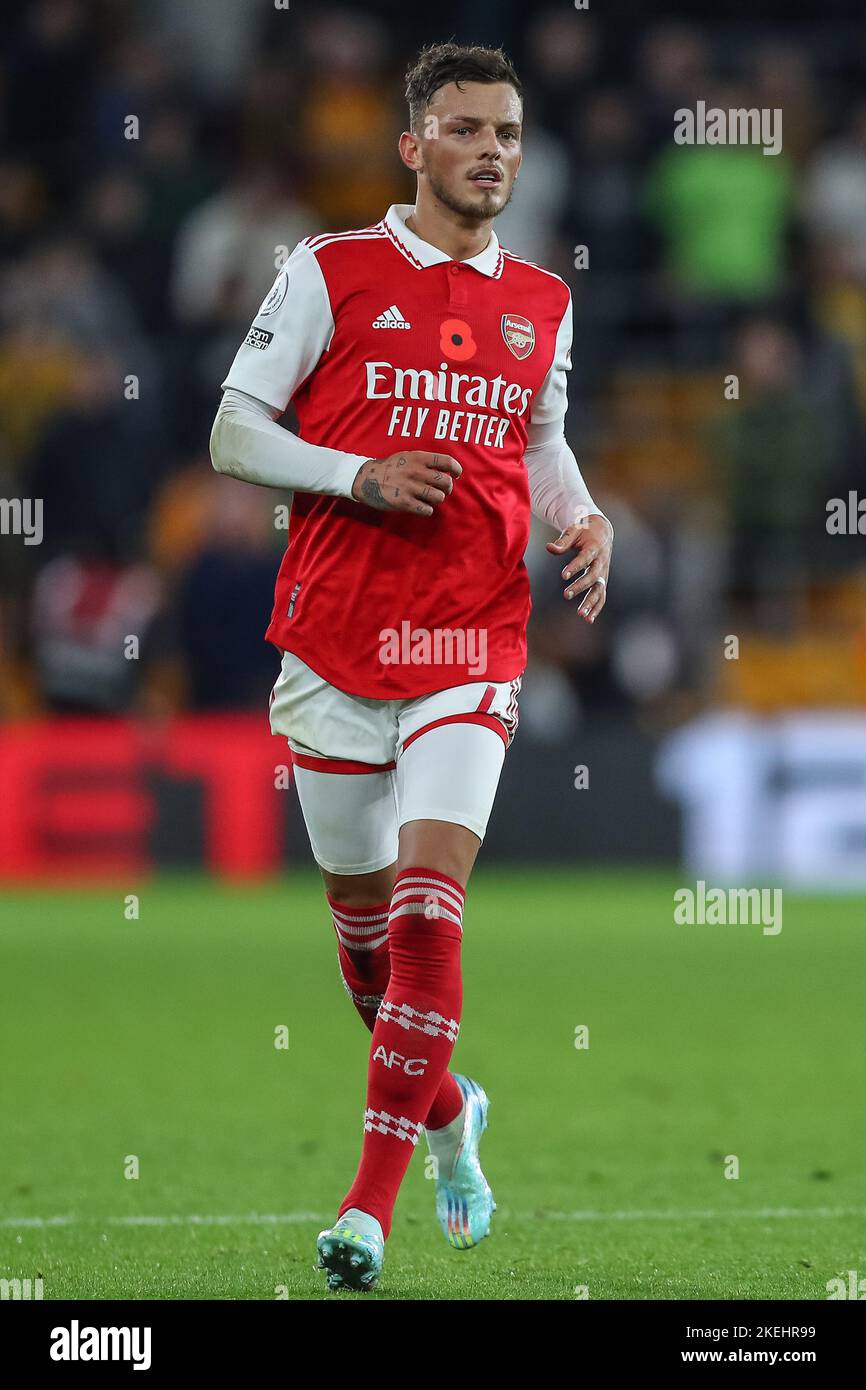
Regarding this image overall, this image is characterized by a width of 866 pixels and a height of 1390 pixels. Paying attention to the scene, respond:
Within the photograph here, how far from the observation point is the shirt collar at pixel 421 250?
546 centimetres

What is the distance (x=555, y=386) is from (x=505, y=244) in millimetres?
10478

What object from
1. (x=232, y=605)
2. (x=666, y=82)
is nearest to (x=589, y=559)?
(x=232, y=605)

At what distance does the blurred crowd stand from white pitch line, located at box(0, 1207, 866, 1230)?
347 inches

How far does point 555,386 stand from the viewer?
5715 millimetres

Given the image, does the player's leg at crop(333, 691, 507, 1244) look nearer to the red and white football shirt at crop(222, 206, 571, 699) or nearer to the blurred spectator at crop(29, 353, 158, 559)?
the red and white football shirt at crop(222, 206, 571, 699)

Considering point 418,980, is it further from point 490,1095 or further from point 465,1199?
point 490,1095

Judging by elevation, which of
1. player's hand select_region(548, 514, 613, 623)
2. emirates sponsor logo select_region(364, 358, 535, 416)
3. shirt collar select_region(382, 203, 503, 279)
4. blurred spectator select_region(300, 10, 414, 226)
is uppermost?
blurred spectator select_region(300, 10, 414, 226)

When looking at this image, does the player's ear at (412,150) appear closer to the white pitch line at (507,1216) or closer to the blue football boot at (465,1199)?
the blue football boot at (465,1199)

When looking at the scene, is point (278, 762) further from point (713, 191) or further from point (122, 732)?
point (713, 191)

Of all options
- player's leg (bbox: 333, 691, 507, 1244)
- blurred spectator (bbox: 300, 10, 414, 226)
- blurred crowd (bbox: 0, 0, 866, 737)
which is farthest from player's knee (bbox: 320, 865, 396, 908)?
blurred spectator (bbox: 300, 10, 414, 226)

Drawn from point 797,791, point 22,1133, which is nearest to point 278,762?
point 797,791

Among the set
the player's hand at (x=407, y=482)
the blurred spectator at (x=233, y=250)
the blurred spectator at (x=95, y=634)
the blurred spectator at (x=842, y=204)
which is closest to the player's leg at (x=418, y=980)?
the player's hand at (x=407, y=482)

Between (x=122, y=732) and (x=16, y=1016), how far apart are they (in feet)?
15.0

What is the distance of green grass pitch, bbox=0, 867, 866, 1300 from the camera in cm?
535
